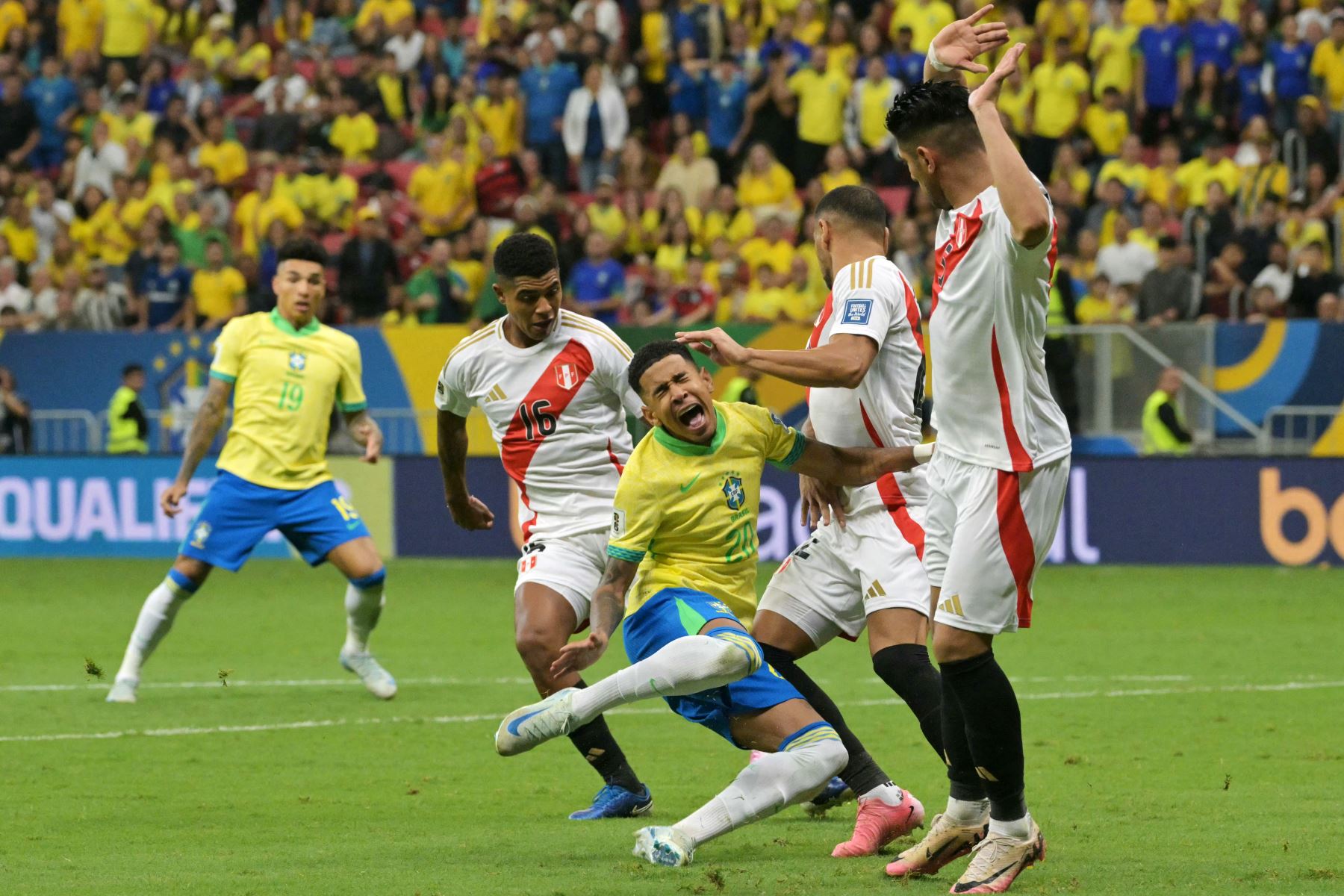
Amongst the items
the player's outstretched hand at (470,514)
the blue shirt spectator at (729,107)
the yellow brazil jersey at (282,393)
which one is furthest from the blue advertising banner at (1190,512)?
the player's outstretched hand at (470,514)

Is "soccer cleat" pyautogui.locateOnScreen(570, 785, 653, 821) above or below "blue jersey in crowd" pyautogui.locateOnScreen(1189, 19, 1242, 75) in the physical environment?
below

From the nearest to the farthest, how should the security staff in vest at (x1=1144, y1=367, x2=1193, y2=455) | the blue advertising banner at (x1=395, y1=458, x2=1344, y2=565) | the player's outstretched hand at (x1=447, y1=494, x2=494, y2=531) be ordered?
1. the player's outstretched hand at (x1=447, y1=494, x2=494, y2=531)
2. the blue advertising banner at (x1=395, y1=458, x2=1344, y2=565)
3. the security staff in vest at (x1=1144, y1=367, x2=1193, y2=455)

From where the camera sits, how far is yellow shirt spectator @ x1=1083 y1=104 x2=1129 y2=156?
69.6ft

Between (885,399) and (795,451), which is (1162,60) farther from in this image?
(795,451)

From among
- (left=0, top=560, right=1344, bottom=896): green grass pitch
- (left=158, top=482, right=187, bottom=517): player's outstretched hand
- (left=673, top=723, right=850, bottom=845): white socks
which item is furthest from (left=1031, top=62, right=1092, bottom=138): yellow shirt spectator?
(left=673, top=723, right=850, bottom=845): white socks

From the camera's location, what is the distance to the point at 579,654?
5852mm

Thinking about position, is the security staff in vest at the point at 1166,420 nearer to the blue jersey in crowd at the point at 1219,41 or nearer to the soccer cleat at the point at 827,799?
the blue jersey in crowd at the point at 1219,41

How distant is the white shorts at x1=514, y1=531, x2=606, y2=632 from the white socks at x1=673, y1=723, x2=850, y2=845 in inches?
61.2

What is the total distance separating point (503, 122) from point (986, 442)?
18.8 metres

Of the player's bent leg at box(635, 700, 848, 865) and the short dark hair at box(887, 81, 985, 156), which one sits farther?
the player's bent leg at box(635, 700, 848, 865)

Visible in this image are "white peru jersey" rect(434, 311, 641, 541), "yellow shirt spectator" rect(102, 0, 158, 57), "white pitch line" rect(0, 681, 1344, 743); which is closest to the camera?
"white peru jersey" rect(434, 311, 641, 541)

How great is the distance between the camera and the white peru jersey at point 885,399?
667 centimetres

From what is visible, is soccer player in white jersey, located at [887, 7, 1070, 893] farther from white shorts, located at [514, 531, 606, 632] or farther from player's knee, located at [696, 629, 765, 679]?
white shorts, located at [514, 531, 606, 632]

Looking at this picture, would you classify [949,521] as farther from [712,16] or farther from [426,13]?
[426,13]
